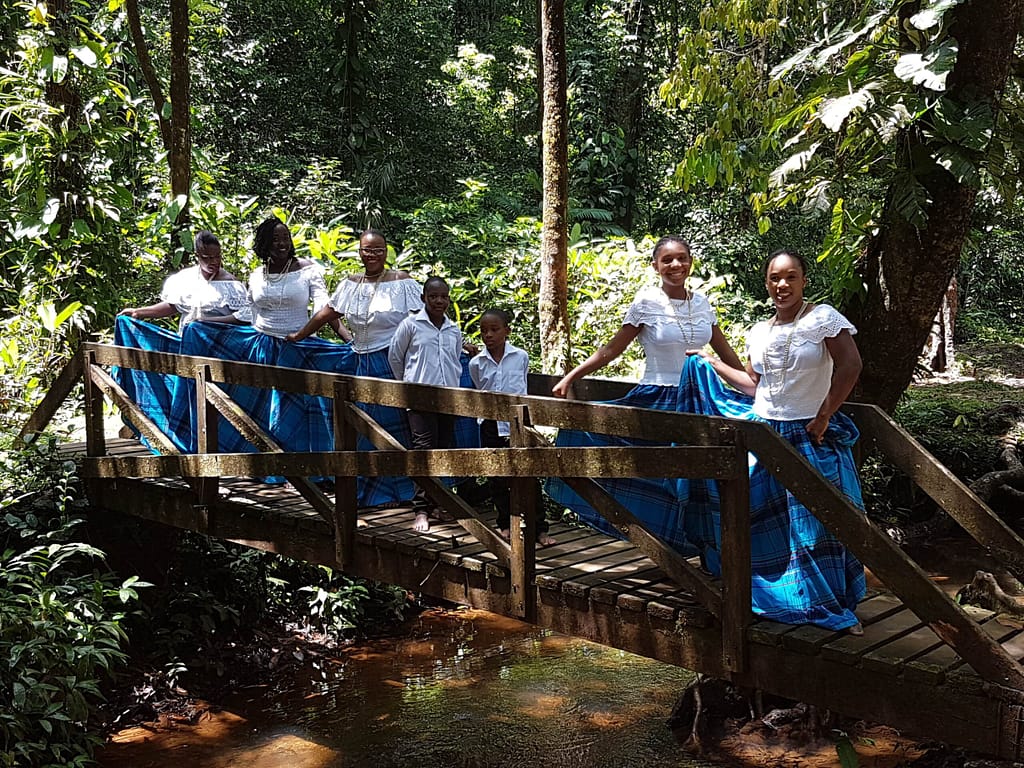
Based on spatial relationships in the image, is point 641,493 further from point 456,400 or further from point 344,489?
point 344,489

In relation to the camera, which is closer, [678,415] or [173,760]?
[678,415]

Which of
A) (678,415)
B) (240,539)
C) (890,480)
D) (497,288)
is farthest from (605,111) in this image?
(678,415)

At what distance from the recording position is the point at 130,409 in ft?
20.5

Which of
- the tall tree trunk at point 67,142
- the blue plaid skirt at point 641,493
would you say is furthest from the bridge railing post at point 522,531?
the tall tree trunk at point 67,142

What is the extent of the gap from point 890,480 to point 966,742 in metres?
6.44

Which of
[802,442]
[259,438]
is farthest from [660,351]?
[259,438]

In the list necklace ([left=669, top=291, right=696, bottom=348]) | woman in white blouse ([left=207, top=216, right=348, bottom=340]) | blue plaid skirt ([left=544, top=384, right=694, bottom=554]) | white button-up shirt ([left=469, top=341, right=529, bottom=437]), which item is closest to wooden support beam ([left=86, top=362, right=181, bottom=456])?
woman in white blouse ([left=207, top=216, right=348, bottom=340])

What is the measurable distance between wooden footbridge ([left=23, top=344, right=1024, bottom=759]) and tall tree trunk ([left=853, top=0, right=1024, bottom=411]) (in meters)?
1.88

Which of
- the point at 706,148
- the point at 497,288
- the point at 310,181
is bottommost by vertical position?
the point at 497,288

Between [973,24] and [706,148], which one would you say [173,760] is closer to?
[706,148]

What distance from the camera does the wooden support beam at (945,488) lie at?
3.68 meters

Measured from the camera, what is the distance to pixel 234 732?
20.8ft

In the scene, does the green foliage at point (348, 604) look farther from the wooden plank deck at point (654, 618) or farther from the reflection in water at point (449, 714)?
the wooden plank deck at point (654, 618)

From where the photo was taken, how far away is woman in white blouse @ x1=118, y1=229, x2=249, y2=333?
6.28 meters
